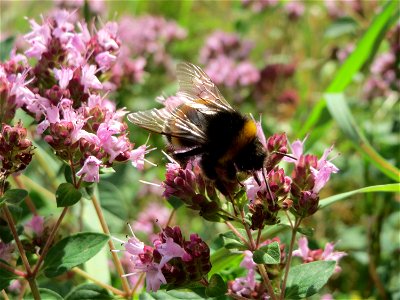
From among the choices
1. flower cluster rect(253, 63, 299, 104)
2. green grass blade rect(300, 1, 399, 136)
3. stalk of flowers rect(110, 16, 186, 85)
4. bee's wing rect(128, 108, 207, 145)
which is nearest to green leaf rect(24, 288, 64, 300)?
bee's wing rect(128, 108, 207, 145)

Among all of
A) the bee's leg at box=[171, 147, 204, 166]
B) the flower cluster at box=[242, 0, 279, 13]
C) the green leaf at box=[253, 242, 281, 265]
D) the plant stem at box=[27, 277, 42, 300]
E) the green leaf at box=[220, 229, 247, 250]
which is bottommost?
the plant stem at box=[27, 277, 42, 300]

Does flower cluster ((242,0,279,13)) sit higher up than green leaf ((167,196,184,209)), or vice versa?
flower cluster ((242,0,279,13))

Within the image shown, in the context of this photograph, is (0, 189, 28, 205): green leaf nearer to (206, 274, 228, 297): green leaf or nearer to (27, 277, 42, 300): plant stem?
(27, 277, 42, 300): plant stem

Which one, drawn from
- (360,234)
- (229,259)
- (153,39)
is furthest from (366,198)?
(153,39)

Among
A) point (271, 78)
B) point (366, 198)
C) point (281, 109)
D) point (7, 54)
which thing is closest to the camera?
point (7, 54)

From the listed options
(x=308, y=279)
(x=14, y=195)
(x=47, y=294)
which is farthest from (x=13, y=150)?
(x=308, y=279)

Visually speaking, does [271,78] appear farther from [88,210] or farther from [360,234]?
[88,210]

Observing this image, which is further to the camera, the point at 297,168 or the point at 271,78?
the point at 271,78
